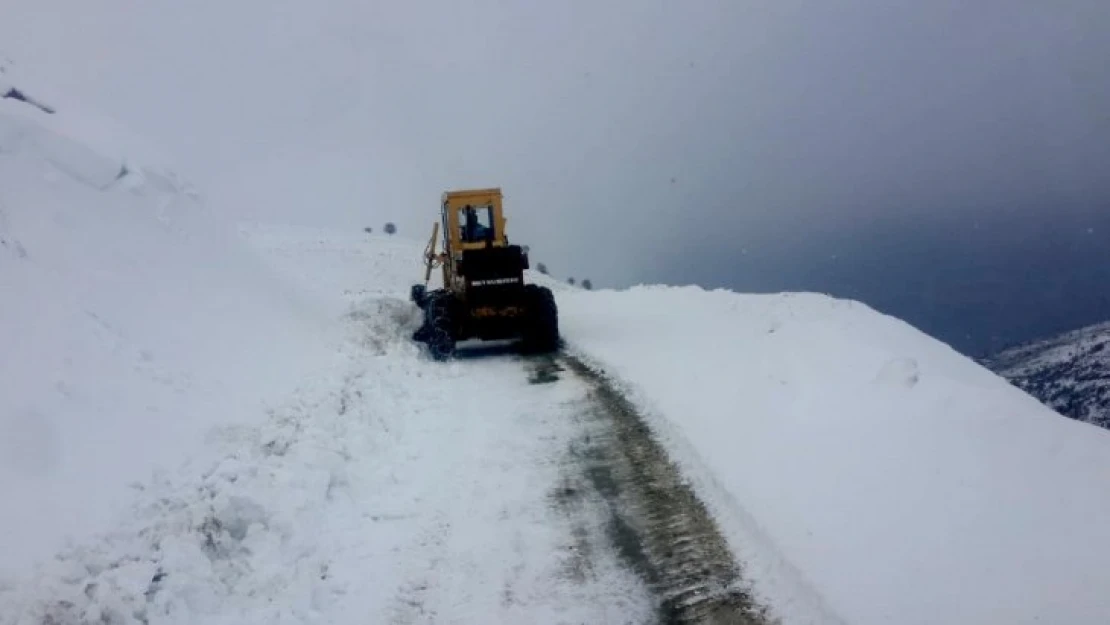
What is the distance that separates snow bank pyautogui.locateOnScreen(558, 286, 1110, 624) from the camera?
5.57 m

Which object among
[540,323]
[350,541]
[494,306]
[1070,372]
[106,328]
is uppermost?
[106,328]

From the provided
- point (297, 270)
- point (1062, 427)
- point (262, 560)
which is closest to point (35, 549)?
point (262, 560)

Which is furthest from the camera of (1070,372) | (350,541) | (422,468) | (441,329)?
(441,329)

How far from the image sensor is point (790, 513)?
717 centimetres

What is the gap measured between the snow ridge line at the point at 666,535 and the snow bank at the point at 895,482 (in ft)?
0.75

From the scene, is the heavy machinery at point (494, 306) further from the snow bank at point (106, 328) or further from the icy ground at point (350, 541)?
the icy ground at point (350, 541)

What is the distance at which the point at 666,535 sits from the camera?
278 inches

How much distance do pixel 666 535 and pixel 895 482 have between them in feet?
6.54

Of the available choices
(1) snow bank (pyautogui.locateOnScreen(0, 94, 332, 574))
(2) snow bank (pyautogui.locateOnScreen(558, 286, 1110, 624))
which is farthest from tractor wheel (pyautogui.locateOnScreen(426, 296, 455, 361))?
(2) snow bank (pyautogui.locateOnScreen(558, 286, 1110, 624))

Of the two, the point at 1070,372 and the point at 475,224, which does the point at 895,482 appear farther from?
the point at 475,224

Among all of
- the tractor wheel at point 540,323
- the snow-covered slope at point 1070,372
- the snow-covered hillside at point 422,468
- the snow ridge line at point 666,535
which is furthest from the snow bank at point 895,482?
the tractor wheel at point 540,323

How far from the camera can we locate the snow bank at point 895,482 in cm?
557

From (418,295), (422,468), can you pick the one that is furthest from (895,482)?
(418,295)

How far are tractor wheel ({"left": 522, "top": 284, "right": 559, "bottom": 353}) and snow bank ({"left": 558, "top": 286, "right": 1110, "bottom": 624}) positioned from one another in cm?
431
